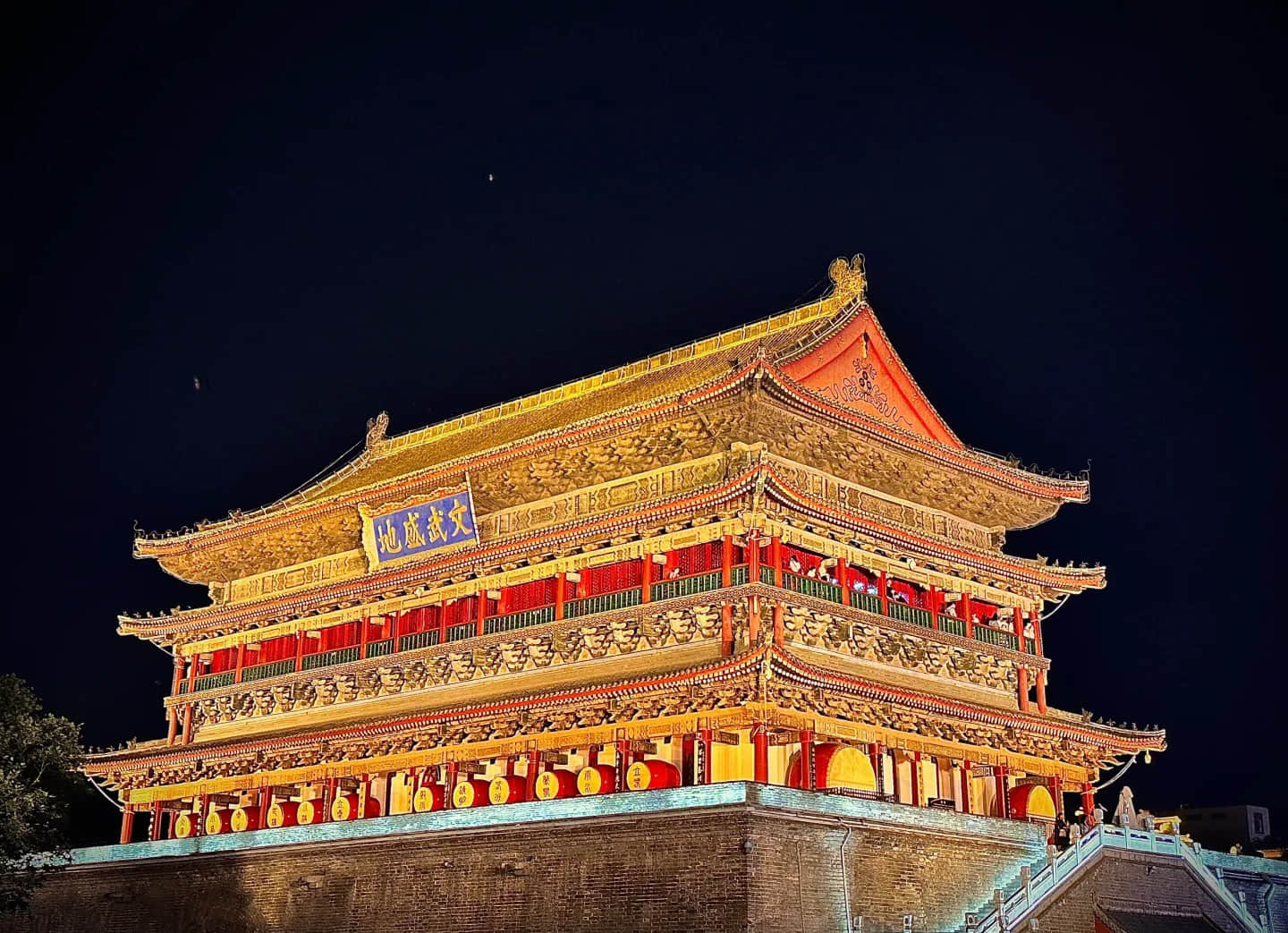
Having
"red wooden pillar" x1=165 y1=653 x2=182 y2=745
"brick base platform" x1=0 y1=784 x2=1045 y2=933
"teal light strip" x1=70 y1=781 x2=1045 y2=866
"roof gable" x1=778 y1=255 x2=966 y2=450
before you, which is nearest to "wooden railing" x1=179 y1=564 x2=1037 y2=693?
"red wooden pillar" x1=165 y1=653 x2=182 y2=745

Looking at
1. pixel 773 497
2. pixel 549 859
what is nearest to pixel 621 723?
pixel 549 859

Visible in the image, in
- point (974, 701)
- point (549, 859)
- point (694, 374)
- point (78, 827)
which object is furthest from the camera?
point (78, 827)

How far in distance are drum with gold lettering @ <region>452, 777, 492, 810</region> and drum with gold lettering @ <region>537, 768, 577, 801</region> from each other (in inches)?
75.1

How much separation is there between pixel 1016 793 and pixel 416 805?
13.3 metres

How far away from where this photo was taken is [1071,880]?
25844mm

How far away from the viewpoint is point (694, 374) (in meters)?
34.2

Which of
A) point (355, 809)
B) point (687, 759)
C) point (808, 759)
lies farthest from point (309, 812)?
point (808, 759)

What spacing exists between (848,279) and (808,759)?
40.7ft

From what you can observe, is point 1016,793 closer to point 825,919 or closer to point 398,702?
point 825,919

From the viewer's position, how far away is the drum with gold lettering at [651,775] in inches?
1118

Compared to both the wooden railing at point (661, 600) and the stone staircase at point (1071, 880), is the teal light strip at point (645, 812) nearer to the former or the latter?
the stone staircase at point (1071, 880)

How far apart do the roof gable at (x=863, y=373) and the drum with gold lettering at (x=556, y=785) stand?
32.2 ft

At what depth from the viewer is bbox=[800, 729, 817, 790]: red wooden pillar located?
1072 inches

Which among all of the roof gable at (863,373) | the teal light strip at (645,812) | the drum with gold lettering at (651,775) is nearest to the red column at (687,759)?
the drum with gold lettering at (651,775)
